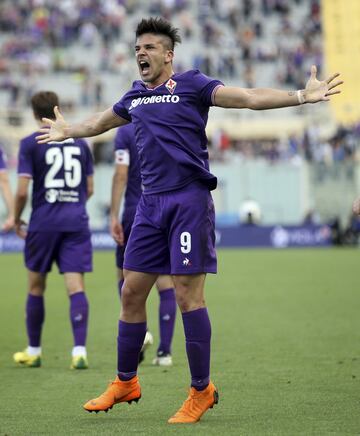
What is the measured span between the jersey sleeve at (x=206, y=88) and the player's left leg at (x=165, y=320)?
11.3 feet

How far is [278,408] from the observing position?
6988 mm

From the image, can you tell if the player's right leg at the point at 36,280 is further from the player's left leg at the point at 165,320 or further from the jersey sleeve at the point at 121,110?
the jersey sleeve at the point at 121,110

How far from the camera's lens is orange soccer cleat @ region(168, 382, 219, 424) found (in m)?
6.57

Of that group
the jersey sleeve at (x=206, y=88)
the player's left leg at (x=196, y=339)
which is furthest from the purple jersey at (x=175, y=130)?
the player's left leg at (x=196, y=339)

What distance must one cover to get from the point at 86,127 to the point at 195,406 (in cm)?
181

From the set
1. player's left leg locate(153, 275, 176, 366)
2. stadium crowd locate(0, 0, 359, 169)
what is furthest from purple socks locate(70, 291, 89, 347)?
→ stadium crowd locate(0, 0, 359, 169)

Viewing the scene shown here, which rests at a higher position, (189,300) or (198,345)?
(189,300)

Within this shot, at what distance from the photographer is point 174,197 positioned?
21.8ft

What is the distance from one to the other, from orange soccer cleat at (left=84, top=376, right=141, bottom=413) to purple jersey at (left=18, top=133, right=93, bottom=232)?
2.86 metres

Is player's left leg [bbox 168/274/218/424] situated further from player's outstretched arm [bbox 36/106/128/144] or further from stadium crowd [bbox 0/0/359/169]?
stadium crowd [bbox 0/0/359/169]

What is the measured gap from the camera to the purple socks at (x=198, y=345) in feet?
21.8

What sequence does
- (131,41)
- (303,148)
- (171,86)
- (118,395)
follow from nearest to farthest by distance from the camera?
1. (171,86)
2. (118,395)
3. (303,148)
4. (131,41)

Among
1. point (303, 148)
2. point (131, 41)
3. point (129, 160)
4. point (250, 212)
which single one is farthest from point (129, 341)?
point (131, 41)

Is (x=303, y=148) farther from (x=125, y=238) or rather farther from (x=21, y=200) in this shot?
(x=21, y=200)
